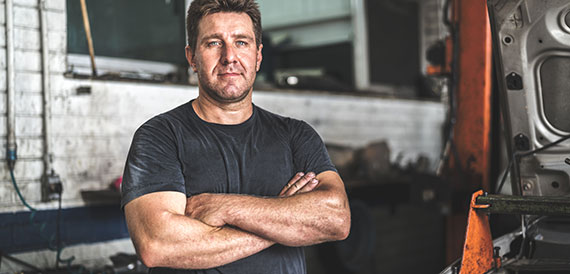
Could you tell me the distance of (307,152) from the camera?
7.43 feet

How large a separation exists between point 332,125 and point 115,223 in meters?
2.41

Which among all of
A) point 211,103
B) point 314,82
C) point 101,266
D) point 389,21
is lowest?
point 101,266

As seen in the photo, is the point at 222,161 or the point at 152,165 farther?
the point at 222,161

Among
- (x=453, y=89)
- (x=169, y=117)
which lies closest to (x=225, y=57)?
(x=169, y=117)

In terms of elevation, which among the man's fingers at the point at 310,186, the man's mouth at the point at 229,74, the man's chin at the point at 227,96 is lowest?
the man's fingers at the point at 310,186

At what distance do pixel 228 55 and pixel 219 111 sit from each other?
0.23m

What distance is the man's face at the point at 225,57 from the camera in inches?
85.0

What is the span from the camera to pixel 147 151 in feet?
6.53

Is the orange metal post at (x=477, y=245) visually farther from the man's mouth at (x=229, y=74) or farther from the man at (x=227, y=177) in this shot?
the man's mouth at (x=229, y=74)

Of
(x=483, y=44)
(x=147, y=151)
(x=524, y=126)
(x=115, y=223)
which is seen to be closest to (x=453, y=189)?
(x=483, y=44)

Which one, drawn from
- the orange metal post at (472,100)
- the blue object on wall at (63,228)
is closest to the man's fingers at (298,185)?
the blue object on wall at (63,228)

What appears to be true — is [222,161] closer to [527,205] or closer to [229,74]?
[229,74]

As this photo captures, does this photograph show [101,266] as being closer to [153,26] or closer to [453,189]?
[153,26]

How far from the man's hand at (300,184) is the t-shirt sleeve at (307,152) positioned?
60 mm
